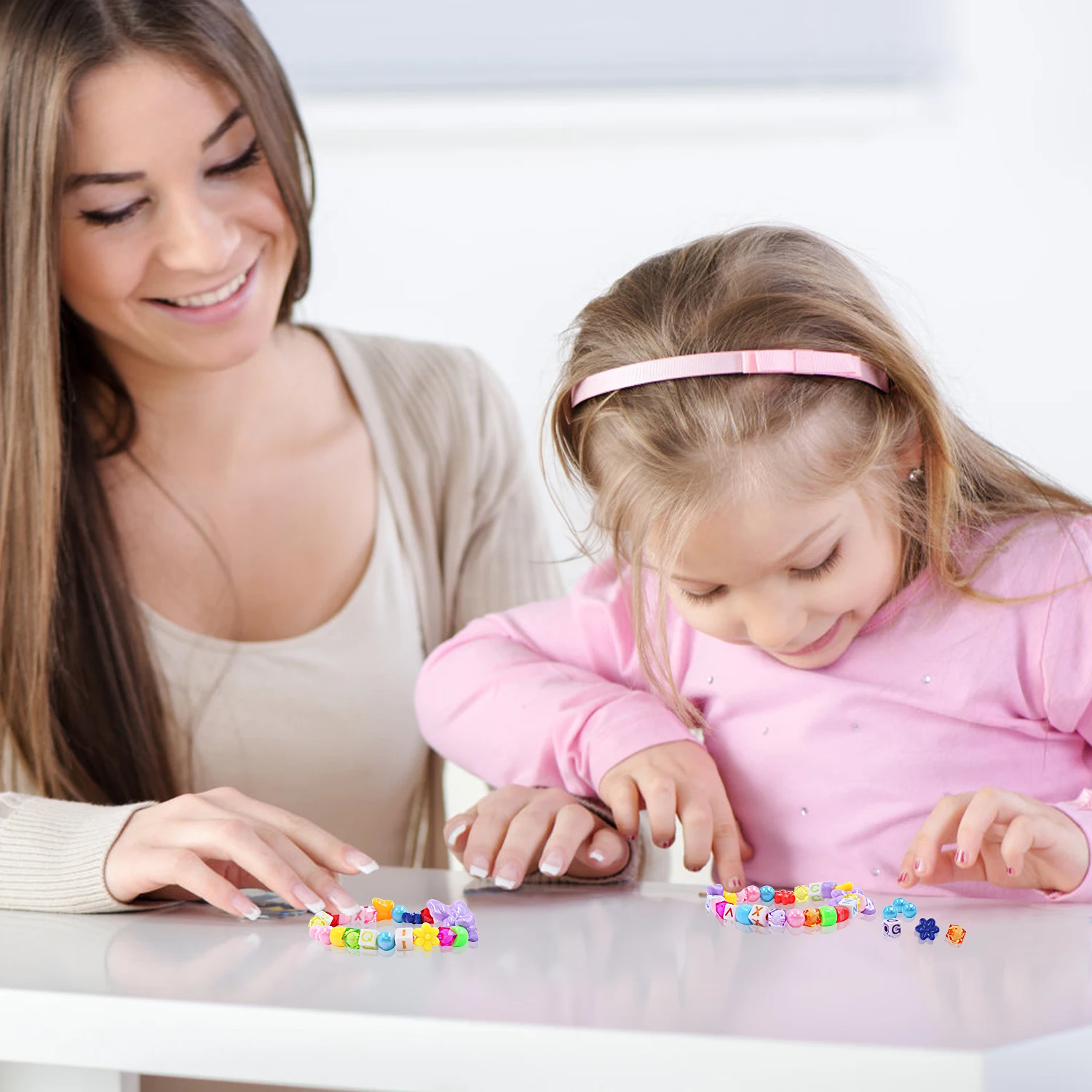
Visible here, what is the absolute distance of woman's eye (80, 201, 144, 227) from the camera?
1213 mm

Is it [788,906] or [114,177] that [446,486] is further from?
[788,906]

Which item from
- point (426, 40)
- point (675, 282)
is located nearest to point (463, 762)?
point (675, 282)

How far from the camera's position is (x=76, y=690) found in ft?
4.08

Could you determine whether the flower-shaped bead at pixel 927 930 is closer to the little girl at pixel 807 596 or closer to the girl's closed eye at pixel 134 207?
the little girl at pixel 807 596

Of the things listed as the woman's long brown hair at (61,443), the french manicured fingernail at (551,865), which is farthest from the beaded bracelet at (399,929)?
the woman's long brown hair at (61,443)

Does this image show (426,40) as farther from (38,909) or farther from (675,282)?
(38,909)

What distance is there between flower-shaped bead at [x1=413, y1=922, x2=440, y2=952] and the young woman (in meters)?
0.25

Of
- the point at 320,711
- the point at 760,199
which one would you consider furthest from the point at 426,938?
the point at 760,199

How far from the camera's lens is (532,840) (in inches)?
35.3

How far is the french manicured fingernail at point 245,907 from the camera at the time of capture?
0.78 m

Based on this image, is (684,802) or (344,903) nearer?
(344,903)

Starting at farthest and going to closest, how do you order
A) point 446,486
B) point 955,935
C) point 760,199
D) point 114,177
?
point 760,199 → point 446,486 → point 114,177 → point 955,935

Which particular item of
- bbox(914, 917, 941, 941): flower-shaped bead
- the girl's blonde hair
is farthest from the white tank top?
bbox(914, 917, 941, 941): flower-shaped bead

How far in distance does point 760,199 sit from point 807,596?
1.29 m
